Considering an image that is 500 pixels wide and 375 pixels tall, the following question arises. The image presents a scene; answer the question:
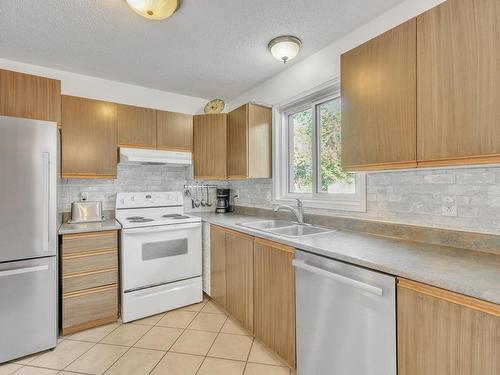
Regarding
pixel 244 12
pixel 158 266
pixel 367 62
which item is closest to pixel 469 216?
pixel 367 62

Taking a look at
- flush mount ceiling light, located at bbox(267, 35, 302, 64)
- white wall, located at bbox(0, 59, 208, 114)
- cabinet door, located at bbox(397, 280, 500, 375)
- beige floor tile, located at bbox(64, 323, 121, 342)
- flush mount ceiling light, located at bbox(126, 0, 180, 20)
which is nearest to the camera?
cabinet door, located at bbox(397, 280, 500, 375)

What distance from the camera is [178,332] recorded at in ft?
7.16

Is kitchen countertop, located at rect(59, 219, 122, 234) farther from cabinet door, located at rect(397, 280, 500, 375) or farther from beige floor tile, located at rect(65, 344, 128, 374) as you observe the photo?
cabinet door, located at rect(397, 280, 500, 375)

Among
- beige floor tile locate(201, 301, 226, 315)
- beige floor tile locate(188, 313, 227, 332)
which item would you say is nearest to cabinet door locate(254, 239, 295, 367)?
beige floor tile locate(188, 313, 227, 332)

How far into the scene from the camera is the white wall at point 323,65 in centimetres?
164

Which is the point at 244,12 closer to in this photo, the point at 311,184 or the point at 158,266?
the point at 311,184

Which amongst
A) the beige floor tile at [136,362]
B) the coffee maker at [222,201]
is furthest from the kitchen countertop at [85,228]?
the coffee maker at [222,201]

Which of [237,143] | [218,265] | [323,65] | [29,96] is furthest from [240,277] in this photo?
[29,96]

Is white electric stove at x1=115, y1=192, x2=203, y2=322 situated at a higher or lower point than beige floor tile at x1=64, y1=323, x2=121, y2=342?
higher

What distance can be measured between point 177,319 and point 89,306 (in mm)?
760

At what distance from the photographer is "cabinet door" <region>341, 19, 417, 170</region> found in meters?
1.33

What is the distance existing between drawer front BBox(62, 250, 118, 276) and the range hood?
931 millimetres

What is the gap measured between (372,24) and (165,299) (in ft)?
9.51

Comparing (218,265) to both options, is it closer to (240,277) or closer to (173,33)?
(240,277)
